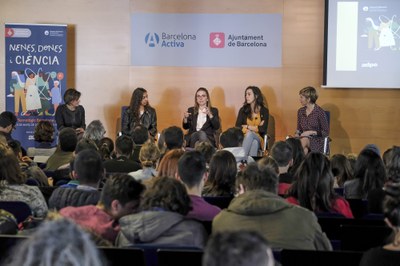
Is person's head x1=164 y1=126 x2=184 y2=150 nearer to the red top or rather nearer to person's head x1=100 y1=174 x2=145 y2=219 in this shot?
the red top

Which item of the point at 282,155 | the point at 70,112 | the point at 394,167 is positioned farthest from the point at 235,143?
the point at 70,112

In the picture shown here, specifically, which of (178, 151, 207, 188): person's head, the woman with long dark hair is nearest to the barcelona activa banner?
(178, 151, 207, 188): person's head

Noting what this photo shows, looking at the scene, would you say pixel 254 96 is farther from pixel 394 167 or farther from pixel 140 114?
pixel 394 167

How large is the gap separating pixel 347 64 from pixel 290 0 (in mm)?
1363

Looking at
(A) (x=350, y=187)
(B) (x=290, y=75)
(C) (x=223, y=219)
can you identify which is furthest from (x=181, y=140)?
(B) (x=290, y=75)

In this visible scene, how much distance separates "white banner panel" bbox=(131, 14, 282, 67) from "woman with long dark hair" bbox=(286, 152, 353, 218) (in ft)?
21.3

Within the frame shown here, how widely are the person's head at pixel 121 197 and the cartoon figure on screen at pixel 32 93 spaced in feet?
23.8

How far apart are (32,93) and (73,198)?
668 centimetres

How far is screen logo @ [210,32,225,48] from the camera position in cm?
1084

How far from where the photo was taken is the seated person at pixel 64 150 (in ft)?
21.7

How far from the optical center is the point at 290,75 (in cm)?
1091

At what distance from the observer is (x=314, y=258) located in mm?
2988

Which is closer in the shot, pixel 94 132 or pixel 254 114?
pixel 94 132

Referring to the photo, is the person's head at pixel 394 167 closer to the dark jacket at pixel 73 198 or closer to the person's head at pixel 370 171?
the person's head at pixel 370 171
